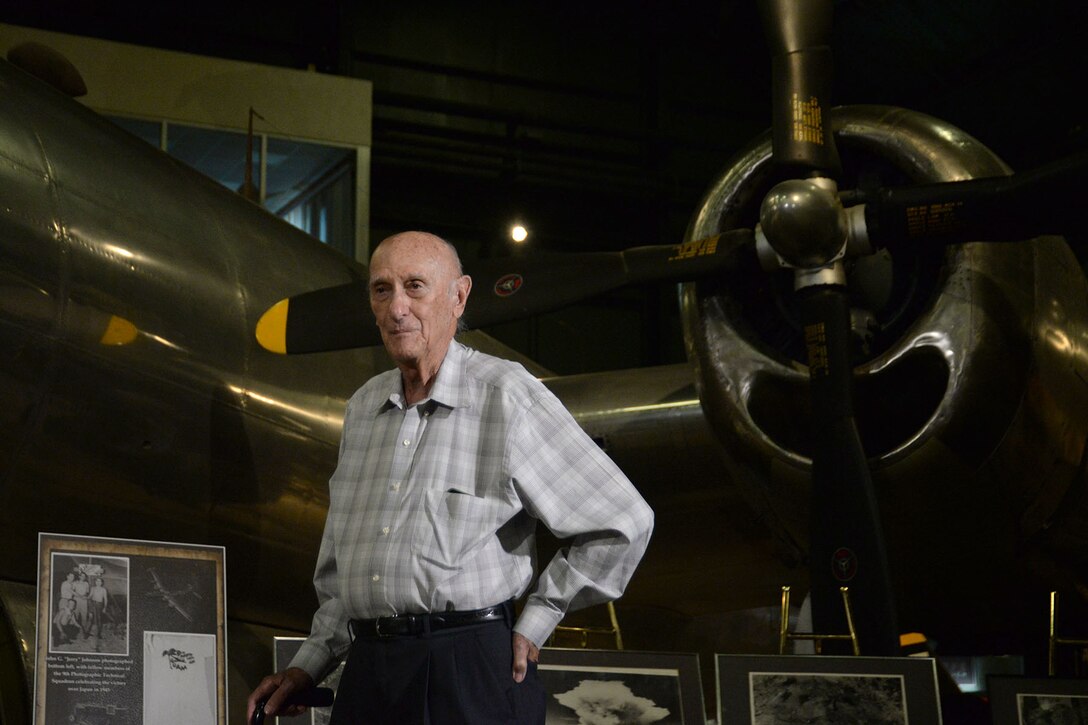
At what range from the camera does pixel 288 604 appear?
4727 mm

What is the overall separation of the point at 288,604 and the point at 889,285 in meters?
2.62

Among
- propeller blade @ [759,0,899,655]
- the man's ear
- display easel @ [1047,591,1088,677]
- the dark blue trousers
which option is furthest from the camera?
propeller blade @ [759,0,899,655]

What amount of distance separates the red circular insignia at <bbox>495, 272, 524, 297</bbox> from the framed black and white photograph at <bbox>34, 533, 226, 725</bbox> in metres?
1.85

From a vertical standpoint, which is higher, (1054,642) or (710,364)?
(710,364)

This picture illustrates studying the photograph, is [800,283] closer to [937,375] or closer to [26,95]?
[937,375]

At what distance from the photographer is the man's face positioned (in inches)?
74.8

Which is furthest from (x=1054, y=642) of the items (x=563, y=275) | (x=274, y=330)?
(x=274, y=330)

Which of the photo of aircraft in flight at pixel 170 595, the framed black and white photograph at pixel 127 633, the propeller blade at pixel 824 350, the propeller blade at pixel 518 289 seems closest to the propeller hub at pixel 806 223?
the propeller blade at pixel 824 350

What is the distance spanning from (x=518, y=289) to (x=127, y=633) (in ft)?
7.13

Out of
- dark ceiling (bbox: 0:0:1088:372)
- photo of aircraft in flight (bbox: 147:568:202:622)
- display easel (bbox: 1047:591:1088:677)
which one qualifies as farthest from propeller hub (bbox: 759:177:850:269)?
dark ceiling (bbox: 0:0:1088:372)

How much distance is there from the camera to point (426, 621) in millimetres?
1778

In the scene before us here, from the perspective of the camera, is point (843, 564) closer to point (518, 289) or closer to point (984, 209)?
point (984, 209)

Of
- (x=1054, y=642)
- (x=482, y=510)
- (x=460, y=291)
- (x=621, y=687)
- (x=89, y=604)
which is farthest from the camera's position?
(x=1054, y=642)

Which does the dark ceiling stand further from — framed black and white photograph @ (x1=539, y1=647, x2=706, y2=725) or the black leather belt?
the black leather belt
